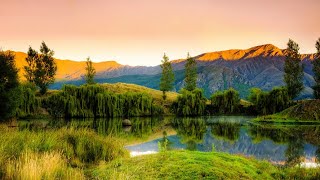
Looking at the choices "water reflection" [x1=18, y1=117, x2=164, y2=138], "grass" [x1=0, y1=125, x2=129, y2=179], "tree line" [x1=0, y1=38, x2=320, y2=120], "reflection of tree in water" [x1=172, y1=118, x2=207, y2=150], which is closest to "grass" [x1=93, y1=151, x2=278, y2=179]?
"grass" [x1=0, y1=125, x2=129, y2=179]

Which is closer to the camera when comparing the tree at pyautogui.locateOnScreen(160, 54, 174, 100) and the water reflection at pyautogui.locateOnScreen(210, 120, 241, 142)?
the water reflection at pyautogui.locateOnScreen(210, 120, 241, 142)

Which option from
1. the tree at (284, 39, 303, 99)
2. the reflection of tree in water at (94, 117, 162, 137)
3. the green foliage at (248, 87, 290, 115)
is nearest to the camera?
the reflection of tree in water at (94, 117, 162, 137)

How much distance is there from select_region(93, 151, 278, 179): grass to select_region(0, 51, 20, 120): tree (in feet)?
99.5

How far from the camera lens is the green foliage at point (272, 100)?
8931cm

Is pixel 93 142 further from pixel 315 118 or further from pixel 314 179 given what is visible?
pixel 315 118

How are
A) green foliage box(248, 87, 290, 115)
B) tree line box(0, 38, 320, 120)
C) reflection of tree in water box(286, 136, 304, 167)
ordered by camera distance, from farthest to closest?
green foliage box(248, 87, 290, 115), tree line box(0, 38, 320, 120), reflection of tree in water box(286, 136, 304, 167)

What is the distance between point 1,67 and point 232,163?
36402mm

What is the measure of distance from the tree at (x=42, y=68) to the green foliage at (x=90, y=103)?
16388 millimetres

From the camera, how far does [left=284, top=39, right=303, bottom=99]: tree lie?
93688 millimetres

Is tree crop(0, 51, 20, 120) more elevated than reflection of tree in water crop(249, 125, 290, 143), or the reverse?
tree crop(0, 51, 20, 120)

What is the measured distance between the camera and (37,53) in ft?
343

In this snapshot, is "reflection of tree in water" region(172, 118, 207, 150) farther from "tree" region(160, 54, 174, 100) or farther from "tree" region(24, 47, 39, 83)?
"tree" region(24, 47, 39, 83)

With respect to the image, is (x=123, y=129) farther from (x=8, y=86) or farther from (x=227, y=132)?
(x=8, y=86)

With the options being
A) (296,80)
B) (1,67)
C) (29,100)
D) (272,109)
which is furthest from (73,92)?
(296,80)
